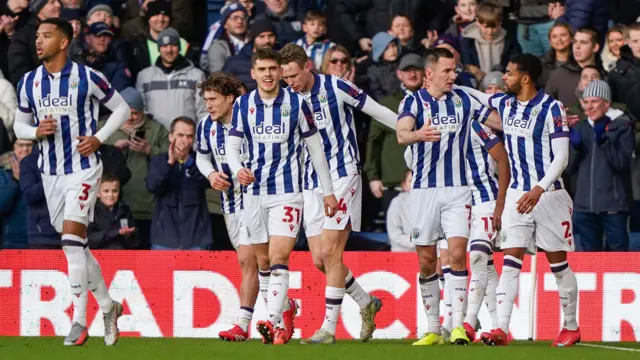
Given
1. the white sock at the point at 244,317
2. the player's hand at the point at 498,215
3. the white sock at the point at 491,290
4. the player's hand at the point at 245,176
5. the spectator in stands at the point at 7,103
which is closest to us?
the player's hand at the point at 245,176

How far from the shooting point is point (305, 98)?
12.8m

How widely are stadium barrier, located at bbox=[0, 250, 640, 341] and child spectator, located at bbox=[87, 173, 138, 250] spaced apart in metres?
0.81

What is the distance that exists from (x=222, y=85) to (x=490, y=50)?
4486 millimetres

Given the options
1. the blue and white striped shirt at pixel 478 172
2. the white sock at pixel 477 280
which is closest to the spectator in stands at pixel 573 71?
the blue and white striped shirt at pixel 478 172

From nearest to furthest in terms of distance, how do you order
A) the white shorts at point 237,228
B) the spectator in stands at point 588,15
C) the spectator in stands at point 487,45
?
the white shorts at point 237,228 → the spectator in stands at point 487,45 → the spectator in stands at point 588,15

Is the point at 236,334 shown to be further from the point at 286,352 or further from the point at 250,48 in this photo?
the point at 250,48

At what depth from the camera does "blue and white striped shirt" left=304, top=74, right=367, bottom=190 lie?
506 inches

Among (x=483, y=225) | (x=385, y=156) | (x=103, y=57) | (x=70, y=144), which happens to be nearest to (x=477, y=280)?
(x=483, y=225)

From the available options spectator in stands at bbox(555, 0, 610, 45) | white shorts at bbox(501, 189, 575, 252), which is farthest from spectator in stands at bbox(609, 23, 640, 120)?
white shorts at bbox(501, 189, 575, 252)

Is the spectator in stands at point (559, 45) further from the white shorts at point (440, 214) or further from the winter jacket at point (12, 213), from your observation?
the winter jacket at point (12, 213)

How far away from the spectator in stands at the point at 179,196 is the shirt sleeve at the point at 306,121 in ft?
11.9

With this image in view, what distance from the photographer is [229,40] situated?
17.5m

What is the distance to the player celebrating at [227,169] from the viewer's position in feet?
43.7

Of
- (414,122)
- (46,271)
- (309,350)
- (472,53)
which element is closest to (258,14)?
(472,53)
